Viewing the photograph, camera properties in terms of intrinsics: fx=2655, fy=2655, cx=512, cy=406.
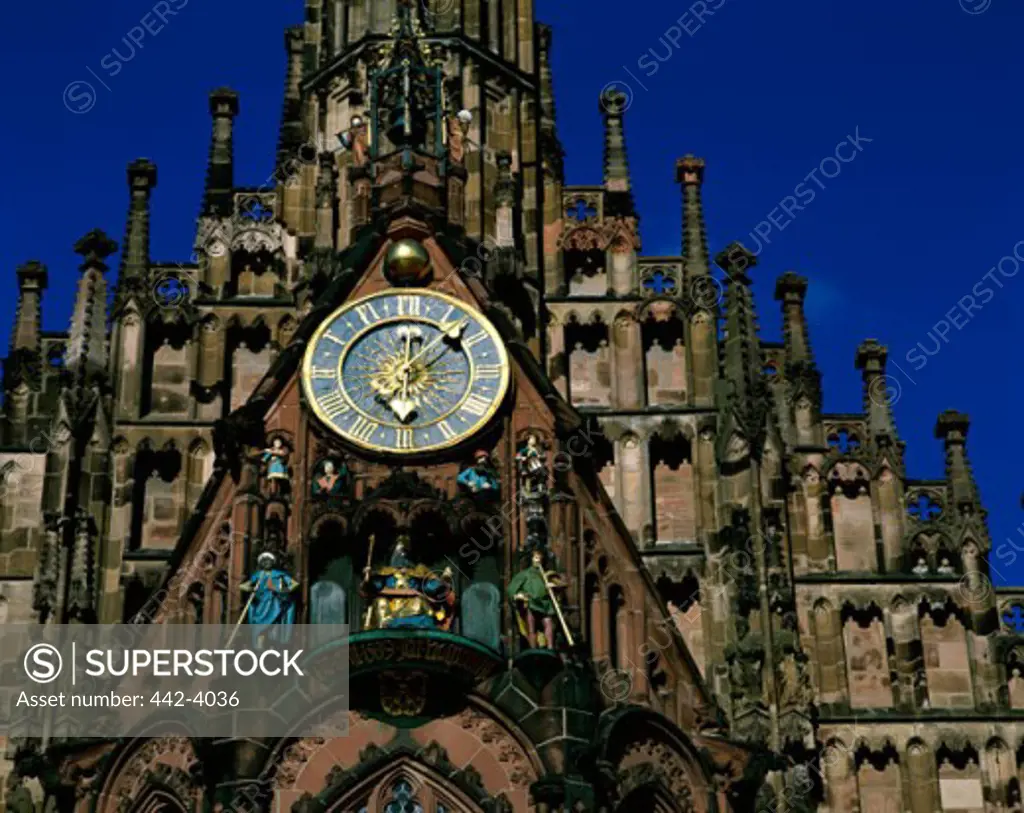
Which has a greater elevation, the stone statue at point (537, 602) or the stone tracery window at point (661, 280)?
the stone tracery window at point (661, 280)

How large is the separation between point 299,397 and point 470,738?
4.70 meters

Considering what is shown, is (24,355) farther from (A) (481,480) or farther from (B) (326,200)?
(A) (481,480)

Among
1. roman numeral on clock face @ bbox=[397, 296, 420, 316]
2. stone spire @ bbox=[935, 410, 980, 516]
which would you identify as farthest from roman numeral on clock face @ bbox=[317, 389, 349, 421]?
stone spire @ bbox=[935, 410, 980, 516]

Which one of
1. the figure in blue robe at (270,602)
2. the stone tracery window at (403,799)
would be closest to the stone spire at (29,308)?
the figure in blue robe at (270,602)

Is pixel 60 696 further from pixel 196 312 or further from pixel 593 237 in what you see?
pixel 593 237

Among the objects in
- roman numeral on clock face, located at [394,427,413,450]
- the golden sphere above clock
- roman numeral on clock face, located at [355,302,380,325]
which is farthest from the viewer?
the golden sphere above clock

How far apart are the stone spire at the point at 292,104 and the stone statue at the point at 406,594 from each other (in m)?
6.90

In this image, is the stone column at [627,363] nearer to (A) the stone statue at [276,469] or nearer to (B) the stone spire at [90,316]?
(A) the stone statue at [276,469]

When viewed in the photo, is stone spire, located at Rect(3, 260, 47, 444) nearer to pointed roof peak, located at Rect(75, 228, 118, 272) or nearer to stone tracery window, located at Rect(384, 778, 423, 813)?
pointed roof peak, located at Rect(75, 228, 118, 272)

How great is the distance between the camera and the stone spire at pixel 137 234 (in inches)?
1300

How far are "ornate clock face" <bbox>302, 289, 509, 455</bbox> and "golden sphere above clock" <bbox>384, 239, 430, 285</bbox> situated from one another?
0.72 ft

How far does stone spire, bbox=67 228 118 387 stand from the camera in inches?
1272

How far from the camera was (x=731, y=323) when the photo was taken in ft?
108

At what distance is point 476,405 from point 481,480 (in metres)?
1.01
